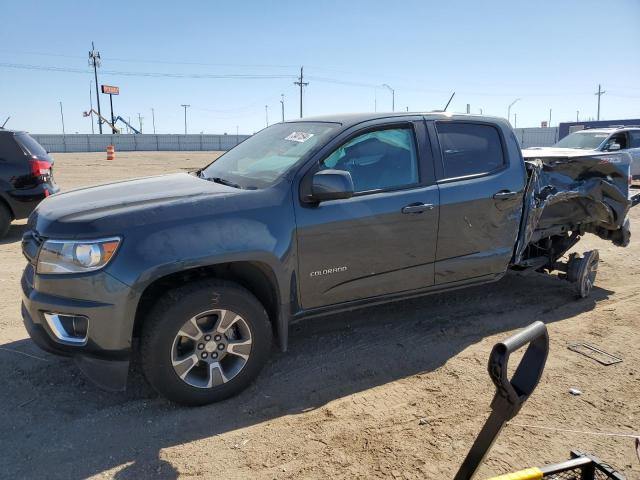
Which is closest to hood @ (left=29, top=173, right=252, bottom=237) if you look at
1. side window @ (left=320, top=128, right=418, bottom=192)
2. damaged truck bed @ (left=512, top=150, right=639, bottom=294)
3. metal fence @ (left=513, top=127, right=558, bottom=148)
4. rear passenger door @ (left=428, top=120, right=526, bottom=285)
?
side window @ (left=320, top=128, right=418, bottom=192)

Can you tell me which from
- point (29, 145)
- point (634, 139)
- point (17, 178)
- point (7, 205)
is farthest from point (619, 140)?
point (7, 205)

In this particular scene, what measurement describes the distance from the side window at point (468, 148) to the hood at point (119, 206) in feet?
5.99

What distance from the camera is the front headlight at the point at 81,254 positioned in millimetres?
2955

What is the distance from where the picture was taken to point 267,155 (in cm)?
411

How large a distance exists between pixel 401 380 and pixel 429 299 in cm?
Result: 178

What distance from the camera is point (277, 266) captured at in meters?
3.38

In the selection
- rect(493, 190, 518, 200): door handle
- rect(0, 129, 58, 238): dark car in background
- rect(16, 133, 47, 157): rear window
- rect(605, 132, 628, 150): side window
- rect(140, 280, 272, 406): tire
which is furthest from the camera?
rect(605, 132, 628, 150): side window

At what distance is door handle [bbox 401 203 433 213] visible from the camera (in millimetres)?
3895

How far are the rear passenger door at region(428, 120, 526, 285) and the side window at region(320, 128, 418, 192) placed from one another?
0.83ft

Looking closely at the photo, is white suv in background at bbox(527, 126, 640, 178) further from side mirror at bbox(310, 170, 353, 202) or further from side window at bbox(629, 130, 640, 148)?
side mirror at bbox(310, 170, 353, 202)

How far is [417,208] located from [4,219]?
679 centimetres

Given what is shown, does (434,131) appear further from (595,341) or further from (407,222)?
(595,341)

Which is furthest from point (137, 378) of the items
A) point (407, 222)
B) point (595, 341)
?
point (595, 341)

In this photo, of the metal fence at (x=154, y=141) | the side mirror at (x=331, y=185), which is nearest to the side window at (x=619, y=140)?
the side mirror at (x=331, y=185)
